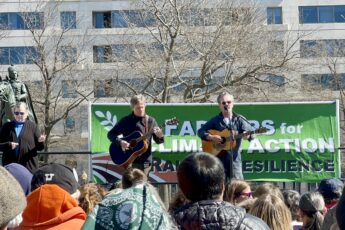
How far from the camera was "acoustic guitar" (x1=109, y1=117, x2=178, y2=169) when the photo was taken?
10.9 m

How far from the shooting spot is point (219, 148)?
1063 centimetres

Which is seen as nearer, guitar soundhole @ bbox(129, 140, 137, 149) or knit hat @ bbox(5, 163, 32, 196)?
knit hat @ bbox(5, 163, 32, 196)

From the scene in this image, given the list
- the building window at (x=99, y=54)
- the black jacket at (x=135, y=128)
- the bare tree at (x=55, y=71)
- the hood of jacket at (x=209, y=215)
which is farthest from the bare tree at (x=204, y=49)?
the hood of jacket at (x=209, y=215)

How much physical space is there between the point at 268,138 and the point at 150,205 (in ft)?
34.6

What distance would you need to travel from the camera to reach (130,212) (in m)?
2.60

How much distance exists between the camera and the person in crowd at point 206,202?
11.2 feet

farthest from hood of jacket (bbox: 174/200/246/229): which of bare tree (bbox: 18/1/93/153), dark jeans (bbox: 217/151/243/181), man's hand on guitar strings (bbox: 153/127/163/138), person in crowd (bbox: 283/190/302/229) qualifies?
bare tree (bbox: 18/1/93/153)

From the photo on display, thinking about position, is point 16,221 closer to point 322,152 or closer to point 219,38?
point 322,152

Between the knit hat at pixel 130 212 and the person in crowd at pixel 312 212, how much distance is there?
2.93 meters

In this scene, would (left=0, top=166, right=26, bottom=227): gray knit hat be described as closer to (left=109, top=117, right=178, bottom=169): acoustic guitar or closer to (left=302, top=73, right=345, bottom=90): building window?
(left=109, top=117, right=178, bottom=169): acoustic guitar

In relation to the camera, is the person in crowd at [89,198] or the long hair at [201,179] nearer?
the long hair at [201,179]

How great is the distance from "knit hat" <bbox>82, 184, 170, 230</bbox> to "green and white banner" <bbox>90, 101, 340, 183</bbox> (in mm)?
10007

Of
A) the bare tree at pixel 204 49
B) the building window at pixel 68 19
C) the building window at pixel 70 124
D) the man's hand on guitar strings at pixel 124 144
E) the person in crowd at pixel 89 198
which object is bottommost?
the building window at pixel 70 124

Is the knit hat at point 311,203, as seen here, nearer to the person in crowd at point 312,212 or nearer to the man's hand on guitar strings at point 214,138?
the person in crowd at point 312,212
